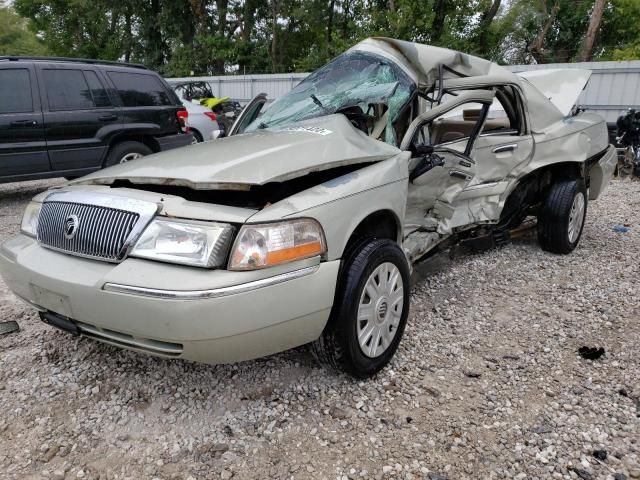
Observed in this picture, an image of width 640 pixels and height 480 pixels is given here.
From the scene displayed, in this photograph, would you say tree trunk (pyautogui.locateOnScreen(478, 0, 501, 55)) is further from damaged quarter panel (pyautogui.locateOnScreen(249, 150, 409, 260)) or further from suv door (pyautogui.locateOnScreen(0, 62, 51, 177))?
damaged quarter panel (pyautogui.locateOnScreen(249, 150, 409, 260))

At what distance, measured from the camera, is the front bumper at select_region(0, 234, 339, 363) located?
1.92 meters

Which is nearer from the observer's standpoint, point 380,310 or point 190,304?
point 190,304

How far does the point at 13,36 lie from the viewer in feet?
132

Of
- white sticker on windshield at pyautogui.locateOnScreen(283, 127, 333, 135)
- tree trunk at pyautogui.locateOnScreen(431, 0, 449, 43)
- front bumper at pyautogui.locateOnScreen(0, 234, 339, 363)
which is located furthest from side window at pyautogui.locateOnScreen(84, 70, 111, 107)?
tree trunk at pyautogui.locateOnScreen(431, 0, 449, 43)

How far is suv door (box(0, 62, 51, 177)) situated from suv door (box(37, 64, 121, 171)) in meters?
0.11

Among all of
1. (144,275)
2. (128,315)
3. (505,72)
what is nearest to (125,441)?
(128,315)

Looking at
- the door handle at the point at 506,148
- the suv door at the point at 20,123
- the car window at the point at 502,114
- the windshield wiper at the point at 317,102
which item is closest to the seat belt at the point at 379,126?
the windshield wiper at the point at 317,102

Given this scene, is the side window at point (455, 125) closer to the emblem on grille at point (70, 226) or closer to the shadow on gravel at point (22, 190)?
the emblem on grille at point (70, 226)

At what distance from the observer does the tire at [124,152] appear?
680 cm

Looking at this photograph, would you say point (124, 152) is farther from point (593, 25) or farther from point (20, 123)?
point (593, 25)

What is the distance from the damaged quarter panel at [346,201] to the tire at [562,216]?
7.56 ft

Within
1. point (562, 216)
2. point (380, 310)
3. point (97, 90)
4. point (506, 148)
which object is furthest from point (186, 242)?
point (97, 90)

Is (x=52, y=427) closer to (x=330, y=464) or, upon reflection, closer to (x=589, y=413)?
(x=330, y=464)

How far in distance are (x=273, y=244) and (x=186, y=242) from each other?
1.18ft
